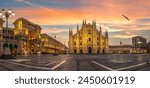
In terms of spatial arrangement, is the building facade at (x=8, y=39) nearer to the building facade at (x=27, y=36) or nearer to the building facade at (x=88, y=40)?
the building facade at (x=27, y=36)

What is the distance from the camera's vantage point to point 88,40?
157875 millimetres

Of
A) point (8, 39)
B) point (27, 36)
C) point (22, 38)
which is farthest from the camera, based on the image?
point (27, 36)

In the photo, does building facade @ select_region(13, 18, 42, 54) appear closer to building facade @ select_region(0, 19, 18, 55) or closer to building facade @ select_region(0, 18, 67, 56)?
building facade @ select_region(0, 18, 67, 56)

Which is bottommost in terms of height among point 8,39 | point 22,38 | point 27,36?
point 8,39

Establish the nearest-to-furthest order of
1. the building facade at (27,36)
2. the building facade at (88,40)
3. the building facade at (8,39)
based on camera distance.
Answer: the building facade at (8,39) < the building facade at (27,36) < the building facade at (88,40)

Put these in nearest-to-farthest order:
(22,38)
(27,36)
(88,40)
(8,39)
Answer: (8,39) → (22,38) → (27,36) → (88,40)

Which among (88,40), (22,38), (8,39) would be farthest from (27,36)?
(88,40)

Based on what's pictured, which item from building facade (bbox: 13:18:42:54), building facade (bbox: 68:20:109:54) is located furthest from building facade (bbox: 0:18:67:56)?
building facade (bbox: 68:20:109:54)

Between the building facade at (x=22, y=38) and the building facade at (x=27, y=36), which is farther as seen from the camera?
the building facade at (x=27, y=36)

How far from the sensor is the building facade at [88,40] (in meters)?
154

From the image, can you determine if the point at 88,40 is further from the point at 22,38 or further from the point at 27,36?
the point at 22,38

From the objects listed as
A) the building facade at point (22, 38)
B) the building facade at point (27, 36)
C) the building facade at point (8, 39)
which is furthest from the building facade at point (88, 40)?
the building facade at point (8, 39)

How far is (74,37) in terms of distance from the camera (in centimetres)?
15600

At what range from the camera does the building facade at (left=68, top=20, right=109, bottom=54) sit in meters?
154
